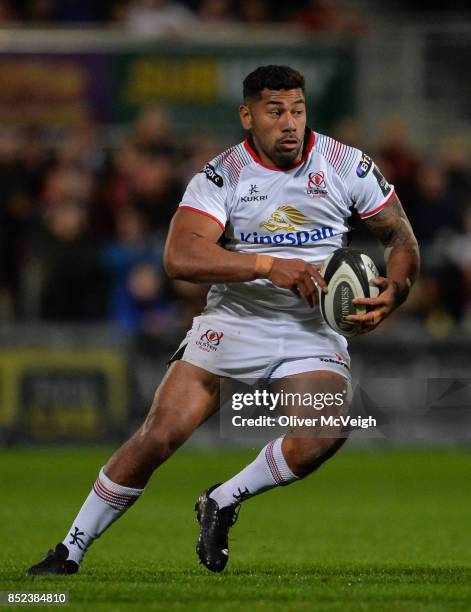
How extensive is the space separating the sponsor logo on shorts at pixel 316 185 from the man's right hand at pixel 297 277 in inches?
17.2

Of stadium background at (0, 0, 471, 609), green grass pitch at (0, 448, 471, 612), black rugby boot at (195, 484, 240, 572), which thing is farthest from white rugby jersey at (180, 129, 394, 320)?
stadium background at (0, 0, 471, 609)

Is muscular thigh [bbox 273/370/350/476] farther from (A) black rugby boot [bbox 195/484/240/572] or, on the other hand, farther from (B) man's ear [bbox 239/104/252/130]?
(B) man's ear [bbox 239/104/252/130]

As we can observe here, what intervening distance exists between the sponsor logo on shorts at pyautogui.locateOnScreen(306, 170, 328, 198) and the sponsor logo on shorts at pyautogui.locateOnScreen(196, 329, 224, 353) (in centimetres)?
81

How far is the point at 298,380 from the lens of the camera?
6.75 meters

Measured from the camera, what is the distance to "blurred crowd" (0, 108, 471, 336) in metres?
14.3

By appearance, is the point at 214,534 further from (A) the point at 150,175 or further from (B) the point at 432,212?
(B) the point at 432,212

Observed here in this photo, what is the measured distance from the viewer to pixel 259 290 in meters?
6.91

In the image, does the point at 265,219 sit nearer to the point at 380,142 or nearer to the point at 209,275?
the point at 209,275

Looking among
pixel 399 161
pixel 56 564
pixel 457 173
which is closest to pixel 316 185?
pixel 56 564

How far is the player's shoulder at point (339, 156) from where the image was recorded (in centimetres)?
688

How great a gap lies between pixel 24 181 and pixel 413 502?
6.08 meters

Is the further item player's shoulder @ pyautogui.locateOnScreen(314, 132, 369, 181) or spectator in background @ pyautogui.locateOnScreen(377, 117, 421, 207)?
spectator in background @ pyautogui.locateOnScreen(377, 117, 421, 207)

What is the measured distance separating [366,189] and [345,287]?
1.97ft

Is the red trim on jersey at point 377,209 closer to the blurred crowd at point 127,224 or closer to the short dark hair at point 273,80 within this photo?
the short dark hair at point 273,80
